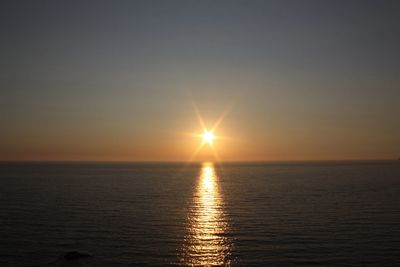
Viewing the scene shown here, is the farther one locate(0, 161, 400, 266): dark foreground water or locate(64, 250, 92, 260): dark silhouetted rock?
locate(0, 161, 400, 266): dark foreground water

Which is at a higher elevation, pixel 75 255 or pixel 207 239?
pixel 207 239

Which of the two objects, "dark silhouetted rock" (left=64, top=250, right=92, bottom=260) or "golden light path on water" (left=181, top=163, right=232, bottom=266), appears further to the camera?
"golden light path on water" (left=181, top=163, right=232, bottom=266)

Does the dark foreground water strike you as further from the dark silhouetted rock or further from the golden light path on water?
the dark silhouetted rock

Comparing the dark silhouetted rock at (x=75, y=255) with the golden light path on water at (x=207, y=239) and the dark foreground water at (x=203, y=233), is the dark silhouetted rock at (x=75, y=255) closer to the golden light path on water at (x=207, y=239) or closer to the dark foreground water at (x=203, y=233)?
the dark foreground water at (x=203, y=233)

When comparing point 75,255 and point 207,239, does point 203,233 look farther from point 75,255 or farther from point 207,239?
point 75,255

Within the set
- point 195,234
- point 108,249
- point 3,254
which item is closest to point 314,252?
point 195,234

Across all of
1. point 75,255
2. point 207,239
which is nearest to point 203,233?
point 207,239

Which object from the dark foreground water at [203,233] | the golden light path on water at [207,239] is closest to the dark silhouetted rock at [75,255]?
the dark foreground water at [203,233]

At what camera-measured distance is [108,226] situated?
54.7m

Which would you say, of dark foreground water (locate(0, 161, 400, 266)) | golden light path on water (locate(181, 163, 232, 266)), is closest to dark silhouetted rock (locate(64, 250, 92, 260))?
dark foreground water (locate(0, 161, 400, 266))

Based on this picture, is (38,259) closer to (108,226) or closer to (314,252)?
(108,226)

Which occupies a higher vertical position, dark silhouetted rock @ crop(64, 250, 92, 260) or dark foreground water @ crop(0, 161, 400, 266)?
dark foreground water @ crop(0, 161, 400, 266)

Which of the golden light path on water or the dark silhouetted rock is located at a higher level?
the golden light path on water

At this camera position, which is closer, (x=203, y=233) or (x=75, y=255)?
(x=75, y=255)
